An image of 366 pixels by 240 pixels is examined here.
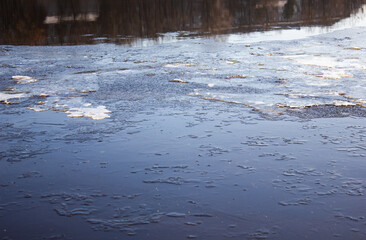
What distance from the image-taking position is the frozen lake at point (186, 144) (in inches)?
139

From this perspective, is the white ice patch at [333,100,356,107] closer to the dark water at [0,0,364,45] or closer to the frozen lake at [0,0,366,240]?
the frozen lake at [0,0,366,240]

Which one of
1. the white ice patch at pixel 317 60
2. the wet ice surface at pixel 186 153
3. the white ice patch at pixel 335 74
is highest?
the white ice patch at pixel 317 60

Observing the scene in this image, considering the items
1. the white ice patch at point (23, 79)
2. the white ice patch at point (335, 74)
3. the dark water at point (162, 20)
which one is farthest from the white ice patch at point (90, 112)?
the dark water at point (162, 20)

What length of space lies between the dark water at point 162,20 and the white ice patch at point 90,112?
26.5ft

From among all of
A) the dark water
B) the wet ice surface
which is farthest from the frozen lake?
the dark water

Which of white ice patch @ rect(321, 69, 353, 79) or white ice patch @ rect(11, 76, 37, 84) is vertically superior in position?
white ice patch @ rect(11, 76, 37, 84)

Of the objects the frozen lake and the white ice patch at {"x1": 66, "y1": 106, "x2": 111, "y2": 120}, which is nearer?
the frozen lake

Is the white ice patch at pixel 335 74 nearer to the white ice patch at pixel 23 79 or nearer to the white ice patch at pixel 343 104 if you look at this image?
the white ice patch at pixel 343 104

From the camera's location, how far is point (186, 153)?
4855 millimetres

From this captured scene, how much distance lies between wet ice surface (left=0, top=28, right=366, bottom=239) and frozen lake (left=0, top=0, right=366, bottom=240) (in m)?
0.02

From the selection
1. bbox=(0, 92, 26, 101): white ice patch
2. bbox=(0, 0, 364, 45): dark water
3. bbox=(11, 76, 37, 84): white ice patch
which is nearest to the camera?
bbox=(0, 92, 26, 101): white ice patch

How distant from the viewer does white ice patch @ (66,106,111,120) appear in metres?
6.30

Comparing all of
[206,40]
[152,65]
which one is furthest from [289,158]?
[206,40]

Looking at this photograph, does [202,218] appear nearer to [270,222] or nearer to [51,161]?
[270,222]
